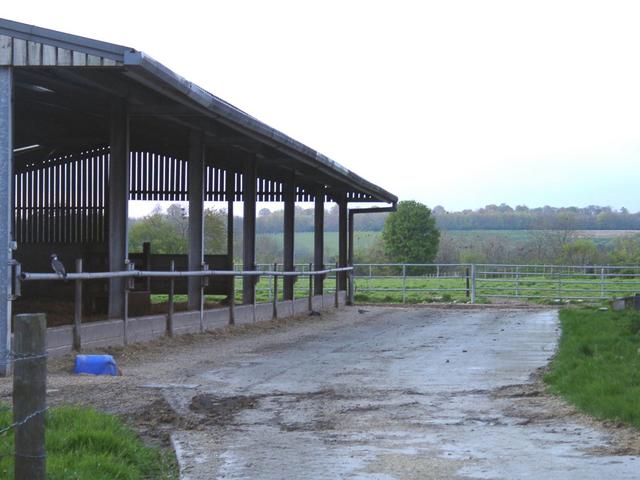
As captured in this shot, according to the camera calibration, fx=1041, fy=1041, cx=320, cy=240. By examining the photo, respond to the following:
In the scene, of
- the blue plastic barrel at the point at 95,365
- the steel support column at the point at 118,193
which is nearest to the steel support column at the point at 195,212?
the steel support column at the point at 118,193

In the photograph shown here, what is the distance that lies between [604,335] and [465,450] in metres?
8.50

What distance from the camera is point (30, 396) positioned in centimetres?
472

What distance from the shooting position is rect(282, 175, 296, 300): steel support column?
22250mm

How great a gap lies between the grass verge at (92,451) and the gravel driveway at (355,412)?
0.20 metres

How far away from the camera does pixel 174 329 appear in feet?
48.1

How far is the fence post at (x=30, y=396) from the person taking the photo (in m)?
4.69

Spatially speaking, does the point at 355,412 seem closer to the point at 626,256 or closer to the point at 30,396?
the point at 30,396

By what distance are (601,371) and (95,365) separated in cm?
484

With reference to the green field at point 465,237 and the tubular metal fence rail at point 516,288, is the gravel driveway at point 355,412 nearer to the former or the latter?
the tubular metal fence rail at point 516,288

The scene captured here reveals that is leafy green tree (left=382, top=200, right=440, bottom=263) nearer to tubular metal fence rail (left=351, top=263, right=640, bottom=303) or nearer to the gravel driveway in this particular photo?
tubular metal fence rail (left=351, top=263, right=640, bottom=303)

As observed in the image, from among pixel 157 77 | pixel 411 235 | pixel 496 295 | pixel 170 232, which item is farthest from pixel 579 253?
pixel 157 77

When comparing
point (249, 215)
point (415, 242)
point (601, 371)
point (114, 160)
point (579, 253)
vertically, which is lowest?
point (601, 371)

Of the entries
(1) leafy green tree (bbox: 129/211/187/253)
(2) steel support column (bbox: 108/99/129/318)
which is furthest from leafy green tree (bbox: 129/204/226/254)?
(2) steel support column (bbox: 108/99/129/318)

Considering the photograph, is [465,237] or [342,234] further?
[465,237]
